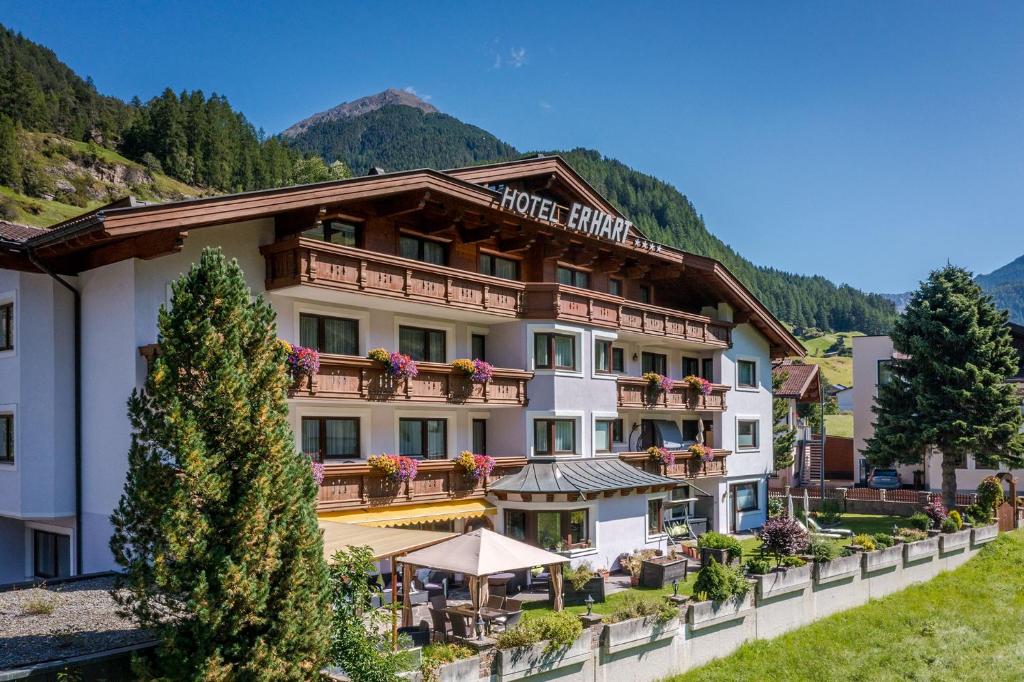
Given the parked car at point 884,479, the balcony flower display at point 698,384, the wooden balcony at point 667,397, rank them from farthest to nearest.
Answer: the parked car at point 884,479
the balcony flower display at point 698,384
the wooden balcony at point 667,397

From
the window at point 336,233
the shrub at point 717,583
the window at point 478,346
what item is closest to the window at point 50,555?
the window at point 336,233

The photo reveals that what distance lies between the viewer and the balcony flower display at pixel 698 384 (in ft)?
113

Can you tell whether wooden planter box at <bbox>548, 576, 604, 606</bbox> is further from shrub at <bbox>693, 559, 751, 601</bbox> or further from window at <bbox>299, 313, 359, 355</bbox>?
window at <bbox>299, 313, 359, 355</bbox>

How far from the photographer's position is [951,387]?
127 feet

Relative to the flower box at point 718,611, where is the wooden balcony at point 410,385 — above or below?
above

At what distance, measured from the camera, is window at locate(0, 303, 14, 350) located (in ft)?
69.2

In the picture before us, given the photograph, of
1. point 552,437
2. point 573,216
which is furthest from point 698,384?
point 573,216

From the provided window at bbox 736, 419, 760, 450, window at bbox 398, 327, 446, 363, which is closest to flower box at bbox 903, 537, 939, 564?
window at bbox 736, 419, 760, 450

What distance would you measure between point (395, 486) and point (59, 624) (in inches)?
385

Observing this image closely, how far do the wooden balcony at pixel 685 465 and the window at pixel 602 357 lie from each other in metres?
3.08

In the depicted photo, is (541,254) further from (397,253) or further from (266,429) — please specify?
(266,429)

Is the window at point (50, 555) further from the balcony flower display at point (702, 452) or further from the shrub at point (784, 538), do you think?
the balcony flower display at point (702, 452)

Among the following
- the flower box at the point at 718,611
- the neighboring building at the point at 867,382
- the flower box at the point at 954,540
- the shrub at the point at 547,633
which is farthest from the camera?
the neighboring building at the point at 867,382

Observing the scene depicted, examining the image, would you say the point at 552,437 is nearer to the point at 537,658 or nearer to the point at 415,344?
the point at 415,344
